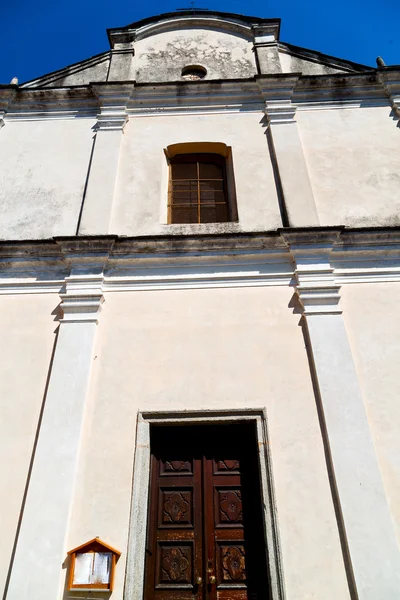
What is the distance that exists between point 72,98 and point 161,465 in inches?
276

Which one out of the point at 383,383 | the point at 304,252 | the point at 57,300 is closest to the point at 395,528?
the point at 383,383

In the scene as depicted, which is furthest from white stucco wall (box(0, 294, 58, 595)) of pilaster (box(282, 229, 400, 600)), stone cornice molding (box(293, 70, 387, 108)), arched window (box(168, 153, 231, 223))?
stone cornice molding (box(293, 70, 387, 108))

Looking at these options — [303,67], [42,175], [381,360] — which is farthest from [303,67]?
[381,360]

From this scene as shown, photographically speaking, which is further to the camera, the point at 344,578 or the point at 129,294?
the point at 129,294

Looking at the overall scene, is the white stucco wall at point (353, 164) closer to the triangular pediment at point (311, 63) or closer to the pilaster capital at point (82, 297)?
the triangular pediment at point (311, 63)

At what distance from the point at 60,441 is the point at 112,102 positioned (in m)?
6.28

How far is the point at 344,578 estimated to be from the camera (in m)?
4.17

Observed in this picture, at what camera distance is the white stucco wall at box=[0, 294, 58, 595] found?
4.67 m

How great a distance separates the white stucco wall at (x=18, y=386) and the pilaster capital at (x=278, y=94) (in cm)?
514

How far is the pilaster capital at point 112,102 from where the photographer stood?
8078 millimetres

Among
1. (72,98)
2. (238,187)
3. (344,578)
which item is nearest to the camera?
(344,578)

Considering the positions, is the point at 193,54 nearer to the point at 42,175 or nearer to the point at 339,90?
the point at 339,90

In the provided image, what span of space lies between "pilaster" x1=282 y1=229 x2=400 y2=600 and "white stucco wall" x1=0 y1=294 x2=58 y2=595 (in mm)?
3306

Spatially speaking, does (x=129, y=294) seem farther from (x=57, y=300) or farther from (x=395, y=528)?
(x=395, y=528)
